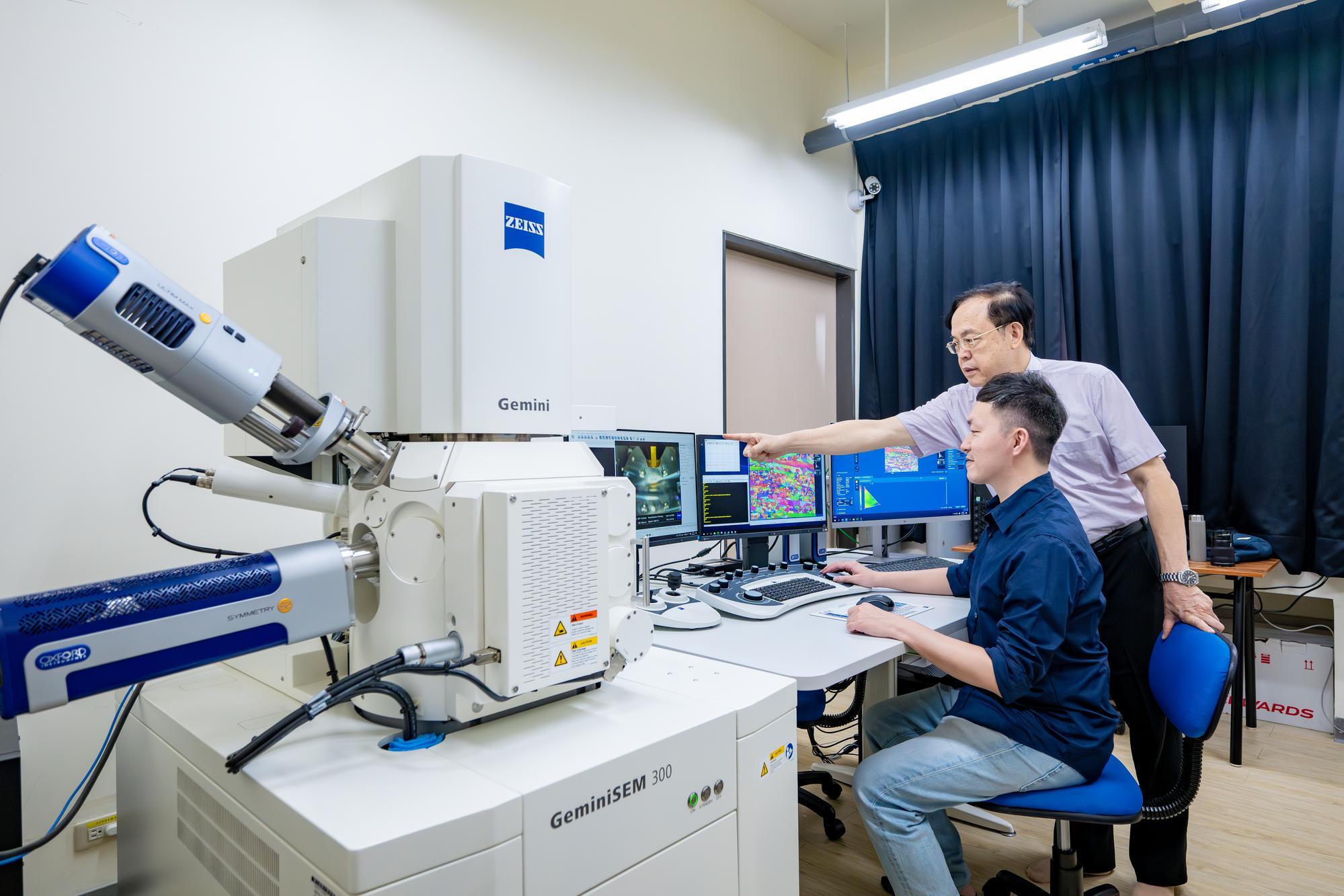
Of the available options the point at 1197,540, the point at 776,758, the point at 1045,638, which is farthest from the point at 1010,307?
the point at 1197,540

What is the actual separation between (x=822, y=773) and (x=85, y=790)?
1.97 m

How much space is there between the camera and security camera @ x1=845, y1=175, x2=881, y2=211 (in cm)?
417

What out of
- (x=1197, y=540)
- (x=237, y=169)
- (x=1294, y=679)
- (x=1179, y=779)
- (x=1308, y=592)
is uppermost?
(x=237, y=169)

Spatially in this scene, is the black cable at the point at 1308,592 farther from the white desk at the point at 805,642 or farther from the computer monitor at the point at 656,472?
the computer monitor at the point at 656,472

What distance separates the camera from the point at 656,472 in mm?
2107

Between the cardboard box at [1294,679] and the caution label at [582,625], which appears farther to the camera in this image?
the cardboard box at [1294,679]

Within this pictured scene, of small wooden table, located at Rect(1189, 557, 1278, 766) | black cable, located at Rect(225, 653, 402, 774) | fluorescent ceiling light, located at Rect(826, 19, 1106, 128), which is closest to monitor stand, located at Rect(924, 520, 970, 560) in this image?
small wooden table, located at Rect(1189, 557, 1278, 766)

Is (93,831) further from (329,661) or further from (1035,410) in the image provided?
(1035,410)

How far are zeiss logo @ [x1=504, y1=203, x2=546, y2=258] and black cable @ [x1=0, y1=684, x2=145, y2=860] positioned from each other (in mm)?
788

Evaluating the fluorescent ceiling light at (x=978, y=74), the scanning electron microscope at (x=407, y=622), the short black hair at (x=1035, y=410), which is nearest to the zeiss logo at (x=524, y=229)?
the scanning electron microscope at (x=407, y=622)

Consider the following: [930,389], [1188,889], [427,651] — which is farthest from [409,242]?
[930,389]

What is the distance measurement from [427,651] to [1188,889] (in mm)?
2108

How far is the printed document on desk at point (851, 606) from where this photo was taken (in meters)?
1.89

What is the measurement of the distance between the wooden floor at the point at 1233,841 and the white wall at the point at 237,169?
171 cm
